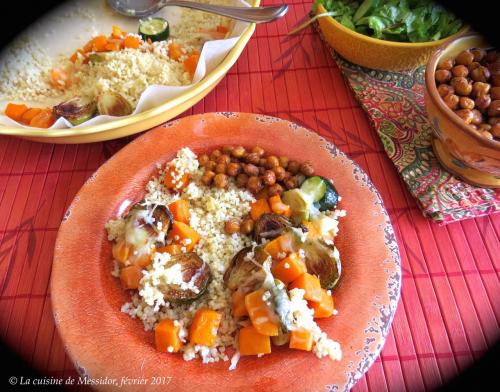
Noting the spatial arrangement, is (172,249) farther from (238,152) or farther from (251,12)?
(251,12)

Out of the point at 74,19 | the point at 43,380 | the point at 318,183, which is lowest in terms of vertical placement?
the point at 43,380

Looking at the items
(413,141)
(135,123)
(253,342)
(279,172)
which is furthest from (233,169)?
(413,141)

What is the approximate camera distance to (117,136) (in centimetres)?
151

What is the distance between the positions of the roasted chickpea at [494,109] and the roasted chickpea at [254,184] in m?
0.80

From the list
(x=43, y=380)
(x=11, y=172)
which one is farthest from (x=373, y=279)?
(x=11, y=172)

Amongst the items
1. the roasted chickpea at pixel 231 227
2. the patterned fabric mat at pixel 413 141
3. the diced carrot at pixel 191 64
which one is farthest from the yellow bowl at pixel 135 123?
the patterned fabric mat at pixel 413 141

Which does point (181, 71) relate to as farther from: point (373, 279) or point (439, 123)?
point (373, 279)

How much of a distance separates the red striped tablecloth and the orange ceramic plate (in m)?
0.18

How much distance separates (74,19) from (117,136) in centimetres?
85

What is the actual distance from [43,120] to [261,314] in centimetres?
114

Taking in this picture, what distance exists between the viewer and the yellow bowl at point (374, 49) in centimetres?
159

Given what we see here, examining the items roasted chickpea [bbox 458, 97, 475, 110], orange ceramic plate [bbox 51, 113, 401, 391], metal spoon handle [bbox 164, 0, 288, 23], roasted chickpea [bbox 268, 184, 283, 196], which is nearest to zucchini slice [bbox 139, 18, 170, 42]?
metal spoon handle [bbox 164, 0, 288, 23]

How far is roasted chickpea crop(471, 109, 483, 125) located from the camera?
131 centimetres

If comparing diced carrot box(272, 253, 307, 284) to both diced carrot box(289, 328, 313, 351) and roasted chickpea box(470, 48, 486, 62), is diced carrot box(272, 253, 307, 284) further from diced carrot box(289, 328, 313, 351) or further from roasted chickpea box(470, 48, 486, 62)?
roasted chickpea box(470, 48, 486, 62)
